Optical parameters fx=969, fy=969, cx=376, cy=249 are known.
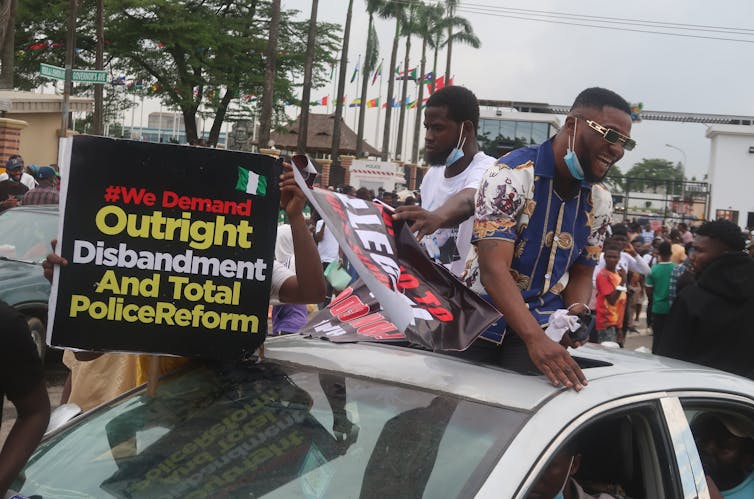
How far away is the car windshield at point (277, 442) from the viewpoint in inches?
99.1

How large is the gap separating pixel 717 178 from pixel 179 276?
220ft

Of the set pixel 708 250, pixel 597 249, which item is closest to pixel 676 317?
pixel 708 250

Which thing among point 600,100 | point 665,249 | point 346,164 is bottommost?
point 665,249

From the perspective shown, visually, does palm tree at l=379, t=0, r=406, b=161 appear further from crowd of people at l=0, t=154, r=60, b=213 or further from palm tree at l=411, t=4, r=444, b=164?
crowd of people at l=0, t=154, r=60, b=213

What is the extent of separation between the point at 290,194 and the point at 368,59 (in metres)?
56.8

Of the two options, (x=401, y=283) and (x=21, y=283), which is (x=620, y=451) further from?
(x=21, y=283)

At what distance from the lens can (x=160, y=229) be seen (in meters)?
2.89

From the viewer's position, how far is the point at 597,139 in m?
3.47

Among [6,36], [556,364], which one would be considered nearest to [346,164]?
[6,36]

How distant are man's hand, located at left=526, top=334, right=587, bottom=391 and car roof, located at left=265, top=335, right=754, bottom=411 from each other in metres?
0.03

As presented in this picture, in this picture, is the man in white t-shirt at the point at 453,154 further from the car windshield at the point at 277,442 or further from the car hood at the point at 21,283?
the car hood at the point at 21,283

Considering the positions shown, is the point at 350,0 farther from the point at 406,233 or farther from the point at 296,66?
the point at 406,233

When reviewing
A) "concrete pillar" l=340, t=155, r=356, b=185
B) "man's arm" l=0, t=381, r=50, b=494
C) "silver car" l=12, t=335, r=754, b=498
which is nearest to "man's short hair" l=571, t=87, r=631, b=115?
"silver car" l=12, t=335, r=754, b=498

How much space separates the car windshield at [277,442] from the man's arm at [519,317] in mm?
287
